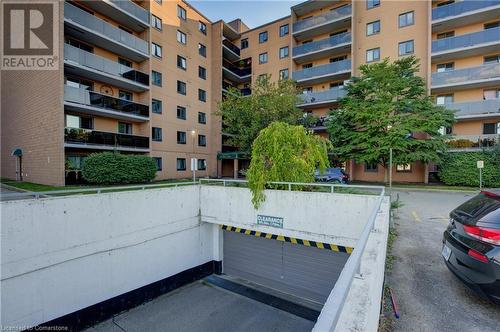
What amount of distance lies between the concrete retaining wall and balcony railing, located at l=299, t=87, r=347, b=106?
1956cm

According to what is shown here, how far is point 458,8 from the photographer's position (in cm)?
2012

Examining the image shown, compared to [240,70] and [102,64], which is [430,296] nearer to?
[102,64]

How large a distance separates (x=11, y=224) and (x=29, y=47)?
52.7 ft

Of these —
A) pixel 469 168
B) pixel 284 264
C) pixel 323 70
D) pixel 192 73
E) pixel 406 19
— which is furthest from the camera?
pixel 192 73

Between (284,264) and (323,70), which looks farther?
(323,70)

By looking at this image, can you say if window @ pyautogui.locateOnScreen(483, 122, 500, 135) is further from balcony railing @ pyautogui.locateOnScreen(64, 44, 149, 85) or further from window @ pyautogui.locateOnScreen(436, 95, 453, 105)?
balcony railing @ pyautogui.locateOnScreen(64, 44, 149, 85)

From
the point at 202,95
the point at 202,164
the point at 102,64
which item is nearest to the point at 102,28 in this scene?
the point at 102,64

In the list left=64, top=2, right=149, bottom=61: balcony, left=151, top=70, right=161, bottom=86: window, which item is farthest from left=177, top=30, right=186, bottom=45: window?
left=64, top=2, right=149, bottom=61: balcony

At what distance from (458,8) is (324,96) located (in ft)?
41.1

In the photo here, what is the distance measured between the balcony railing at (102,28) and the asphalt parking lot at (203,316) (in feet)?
58.6

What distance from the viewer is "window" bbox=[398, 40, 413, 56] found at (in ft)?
74.4

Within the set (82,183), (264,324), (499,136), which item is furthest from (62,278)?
(499,136)

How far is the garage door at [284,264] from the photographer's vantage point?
8555mm
